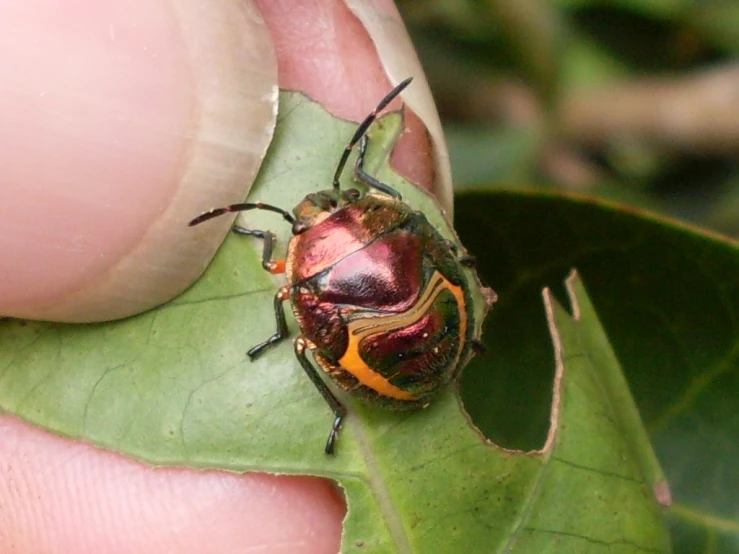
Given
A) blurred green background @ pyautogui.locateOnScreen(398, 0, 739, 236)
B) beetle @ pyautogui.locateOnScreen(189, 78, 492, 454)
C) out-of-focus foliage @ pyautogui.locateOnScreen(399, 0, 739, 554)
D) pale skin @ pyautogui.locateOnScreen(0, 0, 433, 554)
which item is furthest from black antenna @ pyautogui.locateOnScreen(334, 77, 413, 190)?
blurred green background @ pyautogui.locateOnScreen(398, 0, 739, 236)

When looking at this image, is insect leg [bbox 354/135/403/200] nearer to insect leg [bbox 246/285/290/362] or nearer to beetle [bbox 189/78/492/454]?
beetle [bbox 189/78/492/454]

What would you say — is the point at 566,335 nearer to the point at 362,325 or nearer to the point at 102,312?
the point at 362,325

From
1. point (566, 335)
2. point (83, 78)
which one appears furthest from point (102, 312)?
point (566, 335)

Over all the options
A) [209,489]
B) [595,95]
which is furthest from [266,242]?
[595,95]

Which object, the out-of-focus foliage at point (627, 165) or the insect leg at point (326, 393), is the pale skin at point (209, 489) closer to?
the insect leg at point (326, 393)

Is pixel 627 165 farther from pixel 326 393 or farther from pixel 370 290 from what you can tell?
pixel 326 393

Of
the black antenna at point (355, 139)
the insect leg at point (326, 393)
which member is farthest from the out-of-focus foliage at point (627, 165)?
the insect leg at point (326, 393)
